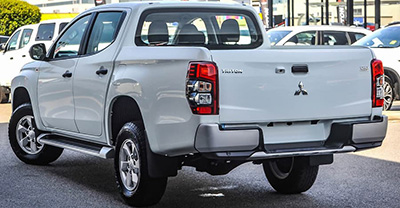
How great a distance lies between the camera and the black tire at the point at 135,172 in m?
7.50

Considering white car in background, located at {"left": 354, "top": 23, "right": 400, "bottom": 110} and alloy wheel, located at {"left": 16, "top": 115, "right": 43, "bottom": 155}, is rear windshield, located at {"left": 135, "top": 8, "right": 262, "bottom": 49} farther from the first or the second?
white car in background, located at {"left": 354, "top": 23, "right": 400, "bottom": 110}

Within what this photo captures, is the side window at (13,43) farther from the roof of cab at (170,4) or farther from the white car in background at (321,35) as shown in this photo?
the roof of cab at (170,4)

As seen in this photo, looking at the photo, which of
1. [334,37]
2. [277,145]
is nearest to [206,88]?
[277,145]

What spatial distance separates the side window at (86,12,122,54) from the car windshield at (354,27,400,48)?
30.8ft

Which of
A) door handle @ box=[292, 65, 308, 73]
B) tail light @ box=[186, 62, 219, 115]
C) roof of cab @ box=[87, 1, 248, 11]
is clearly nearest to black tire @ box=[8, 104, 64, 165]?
roof of cab @ box=[87, 1, 248, 11]

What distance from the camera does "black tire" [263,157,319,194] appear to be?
821 centimetres

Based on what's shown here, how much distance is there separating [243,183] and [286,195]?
0.78 meters

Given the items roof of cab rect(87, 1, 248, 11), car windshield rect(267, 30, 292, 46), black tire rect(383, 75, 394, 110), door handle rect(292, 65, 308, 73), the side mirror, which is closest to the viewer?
door handle rect(292, 65, 308, 73)

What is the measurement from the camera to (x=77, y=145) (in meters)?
9.05

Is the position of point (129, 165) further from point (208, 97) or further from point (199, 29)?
point (199, 29)

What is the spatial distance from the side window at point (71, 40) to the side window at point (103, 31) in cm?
25

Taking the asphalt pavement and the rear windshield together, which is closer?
the asphalt pavement

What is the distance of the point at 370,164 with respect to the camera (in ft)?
33.5

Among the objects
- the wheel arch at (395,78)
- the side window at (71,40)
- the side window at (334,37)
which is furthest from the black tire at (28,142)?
the side window at (334,37)
